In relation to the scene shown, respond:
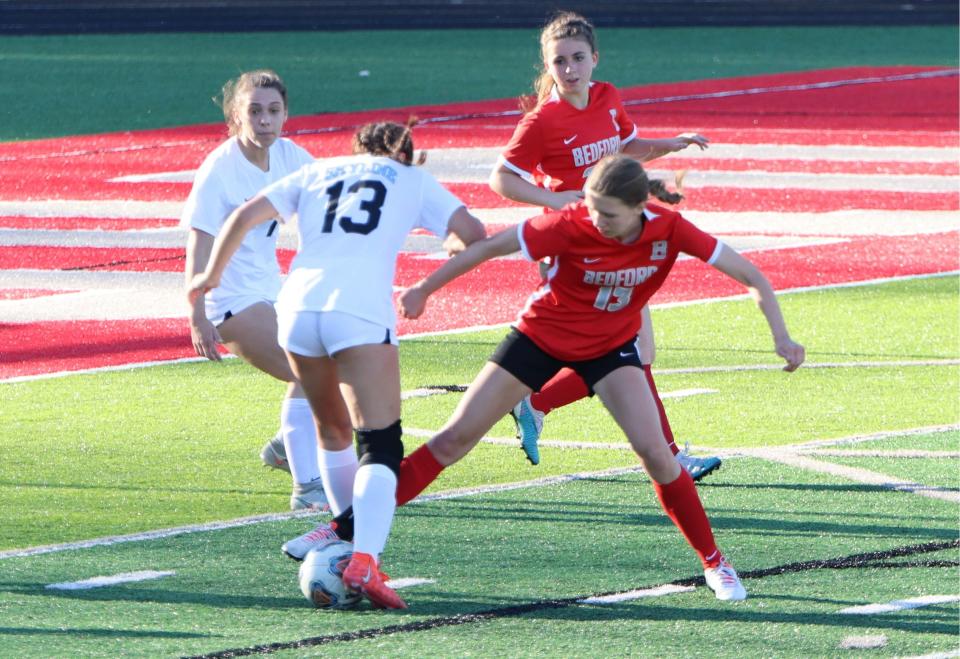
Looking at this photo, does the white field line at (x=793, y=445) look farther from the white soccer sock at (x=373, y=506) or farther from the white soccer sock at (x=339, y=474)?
the white soccer sock at (x=373, y=506)

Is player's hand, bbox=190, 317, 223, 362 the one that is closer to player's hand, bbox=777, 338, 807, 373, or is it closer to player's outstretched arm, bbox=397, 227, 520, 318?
player's outstretched arm, bbox=397, 227, 520, 318

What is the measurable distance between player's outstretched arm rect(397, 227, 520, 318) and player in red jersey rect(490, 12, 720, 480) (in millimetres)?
1888

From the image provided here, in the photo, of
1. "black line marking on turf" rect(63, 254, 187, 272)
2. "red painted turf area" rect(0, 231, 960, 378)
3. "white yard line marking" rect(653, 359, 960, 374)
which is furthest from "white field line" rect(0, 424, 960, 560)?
"black line marking on turf" rect(63, 254, 187, 272)

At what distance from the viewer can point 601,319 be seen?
7.00 meters

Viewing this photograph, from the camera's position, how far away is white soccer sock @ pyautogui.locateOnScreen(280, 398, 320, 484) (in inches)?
319

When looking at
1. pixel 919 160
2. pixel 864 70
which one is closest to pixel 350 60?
pixel 864 70

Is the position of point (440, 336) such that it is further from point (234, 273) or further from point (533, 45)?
point (533, 45)

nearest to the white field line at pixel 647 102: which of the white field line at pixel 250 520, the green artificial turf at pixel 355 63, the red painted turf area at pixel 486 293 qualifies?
the green artificial turf at pixel 355 63

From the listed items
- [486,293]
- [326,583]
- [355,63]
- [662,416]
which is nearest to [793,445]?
[662,416]

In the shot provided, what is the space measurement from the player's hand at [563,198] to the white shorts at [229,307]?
133 centimetres

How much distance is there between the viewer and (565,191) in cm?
895

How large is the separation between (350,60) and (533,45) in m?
4.26

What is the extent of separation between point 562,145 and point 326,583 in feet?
9.89

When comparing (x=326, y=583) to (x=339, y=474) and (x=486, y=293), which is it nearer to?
(x=339, y=474)
